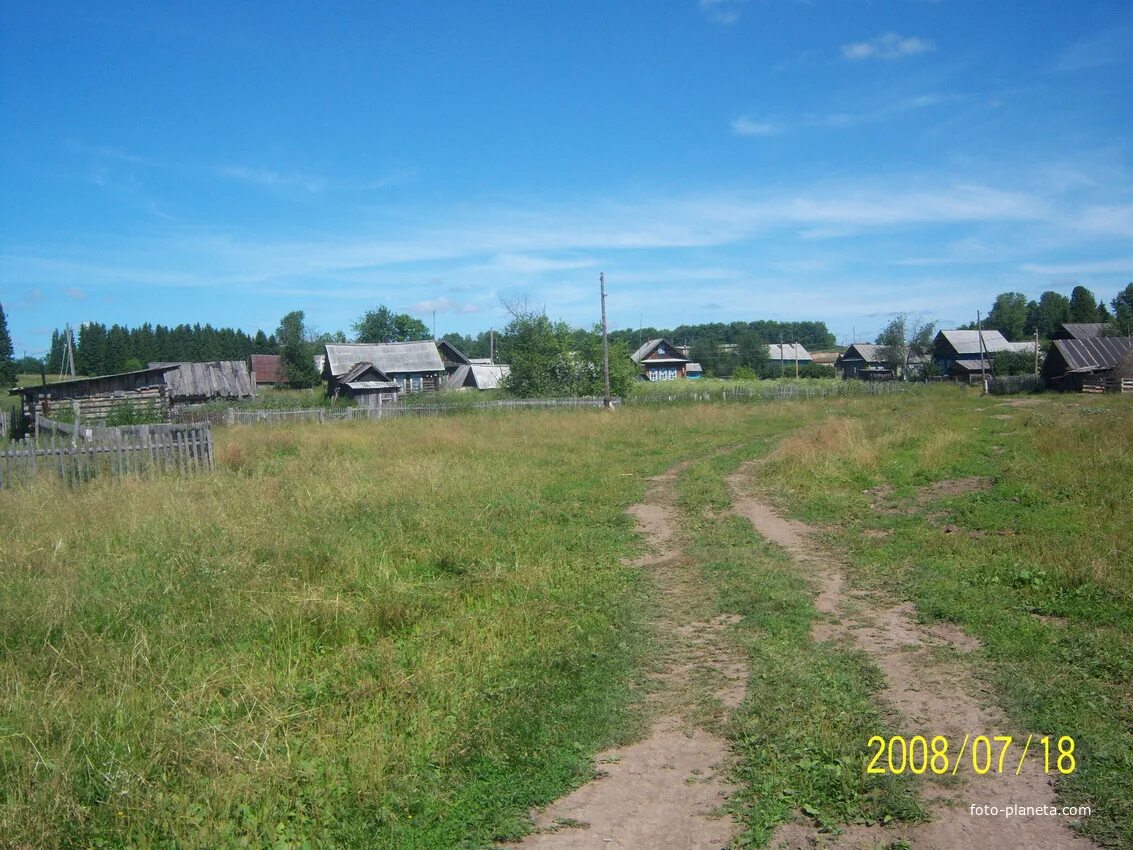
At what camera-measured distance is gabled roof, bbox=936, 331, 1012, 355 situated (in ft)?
259

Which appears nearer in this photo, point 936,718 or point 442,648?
point 936,718

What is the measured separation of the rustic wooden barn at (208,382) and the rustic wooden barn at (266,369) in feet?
104

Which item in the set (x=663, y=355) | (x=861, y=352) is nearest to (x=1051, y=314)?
(x=861, y=352)

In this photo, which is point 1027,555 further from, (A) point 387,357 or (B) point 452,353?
(B) point 452,353

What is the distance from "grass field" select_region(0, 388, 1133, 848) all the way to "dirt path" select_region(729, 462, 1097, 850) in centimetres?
13

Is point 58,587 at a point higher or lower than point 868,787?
higher

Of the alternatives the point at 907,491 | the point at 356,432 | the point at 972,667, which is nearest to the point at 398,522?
the point at 972,667

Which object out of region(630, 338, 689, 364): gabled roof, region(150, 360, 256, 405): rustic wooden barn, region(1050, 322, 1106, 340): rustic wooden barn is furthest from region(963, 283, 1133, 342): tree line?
region(150, 360, 256, 405): rustic wooden barn

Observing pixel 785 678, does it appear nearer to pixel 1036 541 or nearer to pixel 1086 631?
pixel 1086 631

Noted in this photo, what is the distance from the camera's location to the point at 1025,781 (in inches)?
160

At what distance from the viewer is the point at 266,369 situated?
259 feet

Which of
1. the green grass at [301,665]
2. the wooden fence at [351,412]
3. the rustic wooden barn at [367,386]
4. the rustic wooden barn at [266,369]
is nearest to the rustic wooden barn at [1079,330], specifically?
the wooden fence at [351,412]

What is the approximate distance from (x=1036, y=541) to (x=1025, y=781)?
17.2 ft

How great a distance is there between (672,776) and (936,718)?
5.56 ft
